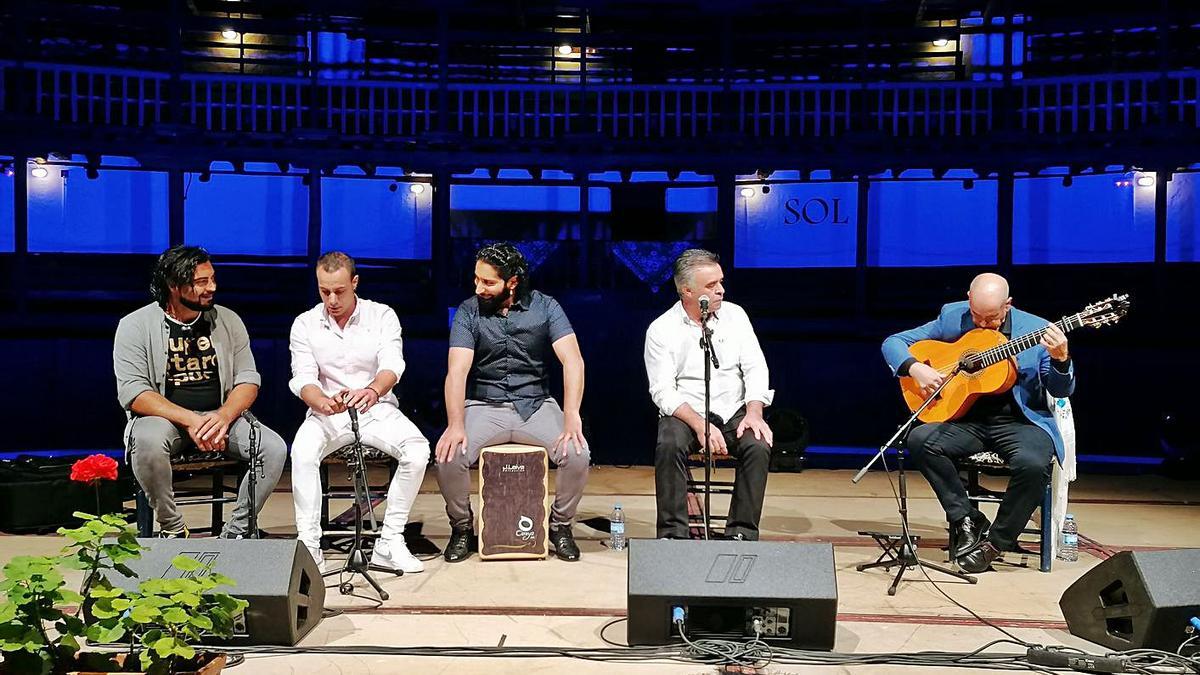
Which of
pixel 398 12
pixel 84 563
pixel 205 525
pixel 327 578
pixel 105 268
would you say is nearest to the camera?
pixel 84 563

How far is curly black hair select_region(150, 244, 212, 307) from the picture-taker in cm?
495

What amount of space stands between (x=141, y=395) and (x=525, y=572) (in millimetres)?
1934

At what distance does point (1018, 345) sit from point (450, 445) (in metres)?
2.66

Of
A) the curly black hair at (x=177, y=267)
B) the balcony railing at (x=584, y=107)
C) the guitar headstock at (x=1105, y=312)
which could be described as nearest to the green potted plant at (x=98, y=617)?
the curly black hair at (x=177, y=267)

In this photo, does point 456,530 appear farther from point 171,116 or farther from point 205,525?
point 171,116

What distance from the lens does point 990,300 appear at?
501cm

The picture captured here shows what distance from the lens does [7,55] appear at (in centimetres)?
1073

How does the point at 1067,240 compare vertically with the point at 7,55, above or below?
below

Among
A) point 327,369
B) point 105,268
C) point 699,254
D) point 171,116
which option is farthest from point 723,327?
point 105,268

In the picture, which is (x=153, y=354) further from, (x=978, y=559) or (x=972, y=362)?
(x=978, y=559)

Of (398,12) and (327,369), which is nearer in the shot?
(327,369)

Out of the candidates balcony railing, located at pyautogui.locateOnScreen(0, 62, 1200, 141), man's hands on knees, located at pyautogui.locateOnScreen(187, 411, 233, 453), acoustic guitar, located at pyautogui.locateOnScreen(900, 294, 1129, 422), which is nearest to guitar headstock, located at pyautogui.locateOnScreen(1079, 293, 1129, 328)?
acoustic guitar, located at pyautogui.locateOnScreen(900, 294, 1129, 422)

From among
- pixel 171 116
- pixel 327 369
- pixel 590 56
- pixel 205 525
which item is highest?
pixel 590 56

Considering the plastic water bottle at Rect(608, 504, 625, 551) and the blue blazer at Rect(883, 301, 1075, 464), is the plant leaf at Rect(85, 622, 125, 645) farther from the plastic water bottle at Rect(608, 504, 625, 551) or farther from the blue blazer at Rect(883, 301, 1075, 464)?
the blue blazer at Rect(883, 301, 1075, 464)
